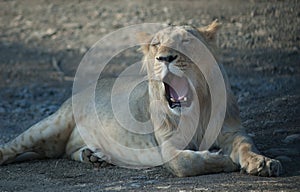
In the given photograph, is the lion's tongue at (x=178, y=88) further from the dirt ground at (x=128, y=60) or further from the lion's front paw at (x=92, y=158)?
the lion's front paw at (x=92, y=158)

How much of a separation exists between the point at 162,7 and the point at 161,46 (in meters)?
6.45

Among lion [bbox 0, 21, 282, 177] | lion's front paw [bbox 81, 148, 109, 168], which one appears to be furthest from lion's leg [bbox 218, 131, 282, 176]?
lion's front paw [bbox 81, 148, 109, 168]

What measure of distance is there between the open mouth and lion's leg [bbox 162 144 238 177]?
0.31 metres

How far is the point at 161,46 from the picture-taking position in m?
4.91

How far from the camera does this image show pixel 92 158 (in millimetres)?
5469

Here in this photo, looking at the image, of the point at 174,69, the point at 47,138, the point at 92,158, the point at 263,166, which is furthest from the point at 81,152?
the point at 263,166

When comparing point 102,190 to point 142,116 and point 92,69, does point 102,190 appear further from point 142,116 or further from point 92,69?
point 92,69

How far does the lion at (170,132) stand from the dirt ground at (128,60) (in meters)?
0.10

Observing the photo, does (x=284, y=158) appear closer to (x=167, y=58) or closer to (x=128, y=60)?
(x=167, y=58)

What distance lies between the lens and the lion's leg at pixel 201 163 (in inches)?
185

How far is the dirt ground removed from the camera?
4.88 meters

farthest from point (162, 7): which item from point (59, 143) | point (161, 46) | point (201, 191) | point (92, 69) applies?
point (201, 191)

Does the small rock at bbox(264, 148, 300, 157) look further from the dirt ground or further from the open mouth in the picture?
the open mouth

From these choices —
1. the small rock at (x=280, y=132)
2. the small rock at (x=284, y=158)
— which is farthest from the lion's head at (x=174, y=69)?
the small rock at (x=280, y=132)
